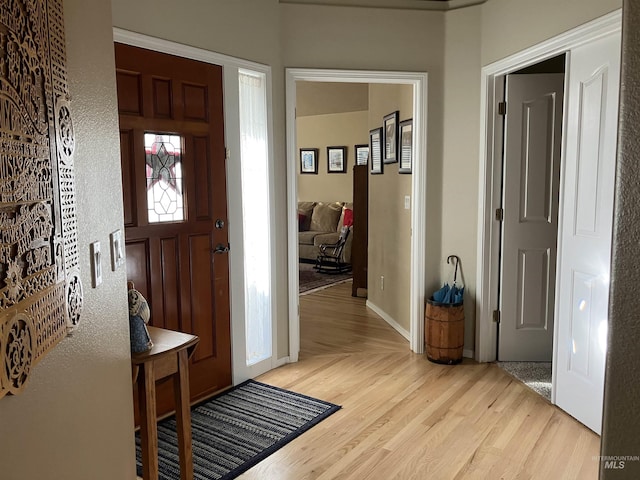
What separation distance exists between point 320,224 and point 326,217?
147mm

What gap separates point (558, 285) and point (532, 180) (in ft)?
2.90

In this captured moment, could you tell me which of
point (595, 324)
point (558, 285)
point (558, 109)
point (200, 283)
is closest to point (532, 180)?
point (558, 109)

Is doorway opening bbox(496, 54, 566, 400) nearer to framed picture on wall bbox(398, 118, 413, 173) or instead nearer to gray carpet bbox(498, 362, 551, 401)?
gray carpet bbox(498, 362, 551, 401)

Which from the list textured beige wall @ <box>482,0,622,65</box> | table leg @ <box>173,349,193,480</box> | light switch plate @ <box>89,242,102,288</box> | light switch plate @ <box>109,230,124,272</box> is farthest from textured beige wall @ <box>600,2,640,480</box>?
textured beige wall @ <box>482,0,622,65</box>

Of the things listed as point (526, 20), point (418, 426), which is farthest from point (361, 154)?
point (418, 426)

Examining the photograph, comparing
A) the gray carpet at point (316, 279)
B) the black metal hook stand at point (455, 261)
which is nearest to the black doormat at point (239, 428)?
the black metal hook stand at point (455, 261)

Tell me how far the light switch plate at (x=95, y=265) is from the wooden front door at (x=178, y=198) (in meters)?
1.41

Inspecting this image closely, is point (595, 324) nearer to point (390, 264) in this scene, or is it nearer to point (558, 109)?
point (558, 109)

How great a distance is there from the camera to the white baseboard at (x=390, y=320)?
443 centimetres

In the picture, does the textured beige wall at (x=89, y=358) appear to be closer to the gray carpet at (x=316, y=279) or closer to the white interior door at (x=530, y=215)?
the white interior door at (x=530, y=215)

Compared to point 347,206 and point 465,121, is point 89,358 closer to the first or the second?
point 465,121

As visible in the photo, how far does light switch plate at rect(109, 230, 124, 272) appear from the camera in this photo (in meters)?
1.51

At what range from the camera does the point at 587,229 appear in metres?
2.79

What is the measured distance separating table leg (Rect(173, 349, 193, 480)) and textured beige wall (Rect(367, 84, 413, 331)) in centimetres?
256
